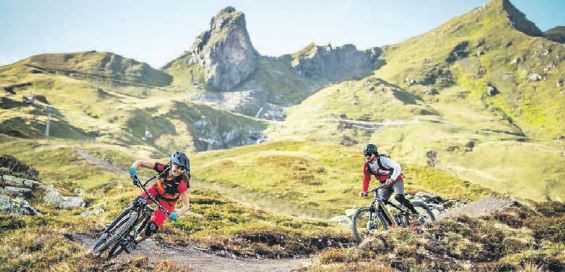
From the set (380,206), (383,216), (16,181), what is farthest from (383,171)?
(16,181)

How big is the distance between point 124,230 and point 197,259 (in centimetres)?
487

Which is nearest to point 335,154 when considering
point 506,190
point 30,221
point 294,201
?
point 294,201

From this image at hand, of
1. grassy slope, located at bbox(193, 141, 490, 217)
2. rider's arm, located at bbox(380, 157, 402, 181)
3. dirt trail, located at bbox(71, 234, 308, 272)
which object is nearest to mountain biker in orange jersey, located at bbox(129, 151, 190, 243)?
dirt trail, located at bbox(71, 234, 308, 272)

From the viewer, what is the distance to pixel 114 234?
12.0 metres

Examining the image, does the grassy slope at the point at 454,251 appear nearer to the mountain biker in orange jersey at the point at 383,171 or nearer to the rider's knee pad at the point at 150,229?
the mountain biker in orange jersey at the point at 383,171

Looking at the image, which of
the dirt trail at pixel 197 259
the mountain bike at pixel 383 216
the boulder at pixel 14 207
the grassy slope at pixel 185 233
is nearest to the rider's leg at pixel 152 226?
the grassy slope at pixel 185 233

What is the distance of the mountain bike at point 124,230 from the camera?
1198cm

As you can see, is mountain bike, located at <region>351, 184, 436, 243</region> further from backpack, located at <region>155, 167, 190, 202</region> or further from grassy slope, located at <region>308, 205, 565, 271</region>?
backpack, located at <region>155, 167, 190, 202</region>

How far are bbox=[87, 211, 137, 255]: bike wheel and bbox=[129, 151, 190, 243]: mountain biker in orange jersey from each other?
51 cm

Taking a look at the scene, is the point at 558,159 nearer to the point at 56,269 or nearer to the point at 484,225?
the point at 484,225

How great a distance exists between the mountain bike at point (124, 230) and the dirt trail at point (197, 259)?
1.77 m

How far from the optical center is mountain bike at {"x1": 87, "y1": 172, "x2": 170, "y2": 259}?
1198 centimetres

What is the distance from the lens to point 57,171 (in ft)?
213

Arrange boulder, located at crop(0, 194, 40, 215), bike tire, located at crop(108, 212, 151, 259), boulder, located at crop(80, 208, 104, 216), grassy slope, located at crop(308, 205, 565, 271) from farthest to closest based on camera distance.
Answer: boulder, located at crop(80, 208, 104, 216) → boulder, located at crop(0, 194, 40, 215) → grassy slope, located at crop(308, 205, 565, 271) → bike tire, located at crop(108, 212, 151, 259)
